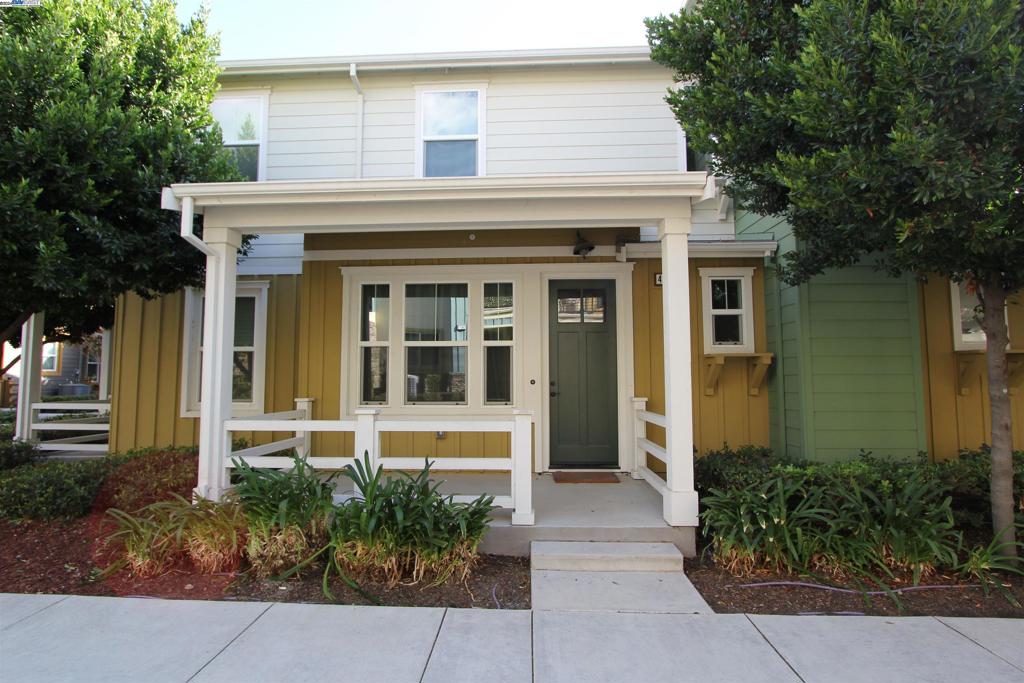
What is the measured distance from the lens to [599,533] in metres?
4.14

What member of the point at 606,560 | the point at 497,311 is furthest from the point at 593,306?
the point at 606,560

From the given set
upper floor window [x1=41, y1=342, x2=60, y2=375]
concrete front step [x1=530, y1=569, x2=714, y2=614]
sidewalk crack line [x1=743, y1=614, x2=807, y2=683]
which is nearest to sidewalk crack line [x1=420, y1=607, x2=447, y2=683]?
concrete front step [x1=530, y1=569, x2=714, y2=614]

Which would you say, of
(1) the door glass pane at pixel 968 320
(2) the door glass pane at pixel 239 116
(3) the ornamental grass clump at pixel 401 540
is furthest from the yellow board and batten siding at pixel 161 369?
(1) the door glass pane at pixel 968 320

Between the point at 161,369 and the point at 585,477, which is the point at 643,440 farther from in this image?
the point at 161,369

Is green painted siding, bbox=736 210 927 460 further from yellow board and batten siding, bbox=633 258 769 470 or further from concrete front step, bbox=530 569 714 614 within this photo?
concrete front step, bbox=530 569 714 614

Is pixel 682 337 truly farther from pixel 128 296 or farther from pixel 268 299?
pixel 128 296

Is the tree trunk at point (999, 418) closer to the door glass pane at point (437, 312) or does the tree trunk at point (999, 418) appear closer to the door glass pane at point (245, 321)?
the door glass pane at point (437, 312)

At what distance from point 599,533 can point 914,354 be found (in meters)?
3.69

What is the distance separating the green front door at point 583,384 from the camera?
6043 millimetres

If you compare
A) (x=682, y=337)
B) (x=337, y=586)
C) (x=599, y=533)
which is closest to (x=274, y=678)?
(x=337, y=586)

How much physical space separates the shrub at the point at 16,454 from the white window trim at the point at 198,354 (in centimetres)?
173

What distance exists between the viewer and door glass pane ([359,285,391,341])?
6.18 meters

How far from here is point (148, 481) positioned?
4652 millimetres

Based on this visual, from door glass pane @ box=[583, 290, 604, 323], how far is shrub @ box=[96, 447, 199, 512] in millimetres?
4172
